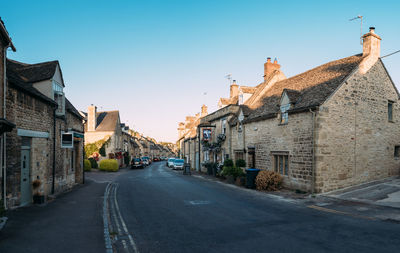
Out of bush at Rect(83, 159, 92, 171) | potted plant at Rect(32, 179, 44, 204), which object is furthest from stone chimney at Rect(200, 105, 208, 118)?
potted plant at Rect(32, 179, 44, 204)

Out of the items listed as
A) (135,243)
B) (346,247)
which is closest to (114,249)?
(135,243)

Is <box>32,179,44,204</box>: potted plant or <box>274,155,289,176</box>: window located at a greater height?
<box>274,155,289,176</box>: window

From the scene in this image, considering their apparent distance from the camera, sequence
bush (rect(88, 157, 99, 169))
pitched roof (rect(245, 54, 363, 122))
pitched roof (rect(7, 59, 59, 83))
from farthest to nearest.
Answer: bush (rect(88, 157, 99, 169)) → pitched roof (rect(245, 54, 363, 122)) → pitched roof (rect(7, 59, 59, 83))

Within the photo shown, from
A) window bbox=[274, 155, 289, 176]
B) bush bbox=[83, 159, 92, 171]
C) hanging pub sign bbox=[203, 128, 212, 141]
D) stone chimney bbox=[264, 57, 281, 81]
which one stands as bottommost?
bush bbox=[83, 159, 92, 171]

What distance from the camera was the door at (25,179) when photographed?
37.0 feet

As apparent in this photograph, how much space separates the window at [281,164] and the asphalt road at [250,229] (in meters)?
5.29

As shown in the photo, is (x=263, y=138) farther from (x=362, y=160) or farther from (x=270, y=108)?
(x=362, y=160)

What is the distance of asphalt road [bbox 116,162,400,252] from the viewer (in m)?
6.50

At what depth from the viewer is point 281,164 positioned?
17.9 meters

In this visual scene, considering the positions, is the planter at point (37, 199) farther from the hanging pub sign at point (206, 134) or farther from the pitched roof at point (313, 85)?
the hanging pub sign at point (206, 134)

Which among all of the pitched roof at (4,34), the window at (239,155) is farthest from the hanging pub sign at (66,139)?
the window at (239,155)

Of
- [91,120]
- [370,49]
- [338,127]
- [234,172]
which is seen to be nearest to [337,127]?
[338,127]

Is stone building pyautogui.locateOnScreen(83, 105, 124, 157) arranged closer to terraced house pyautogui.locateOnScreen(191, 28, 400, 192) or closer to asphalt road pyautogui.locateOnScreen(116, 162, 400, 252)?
terraced house pyautogui.locateOnScreen(191, 28, 400, 192)

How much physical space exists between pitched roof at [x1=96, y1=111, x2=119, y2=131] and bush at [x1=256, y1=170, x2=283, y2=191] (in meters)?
31.3
